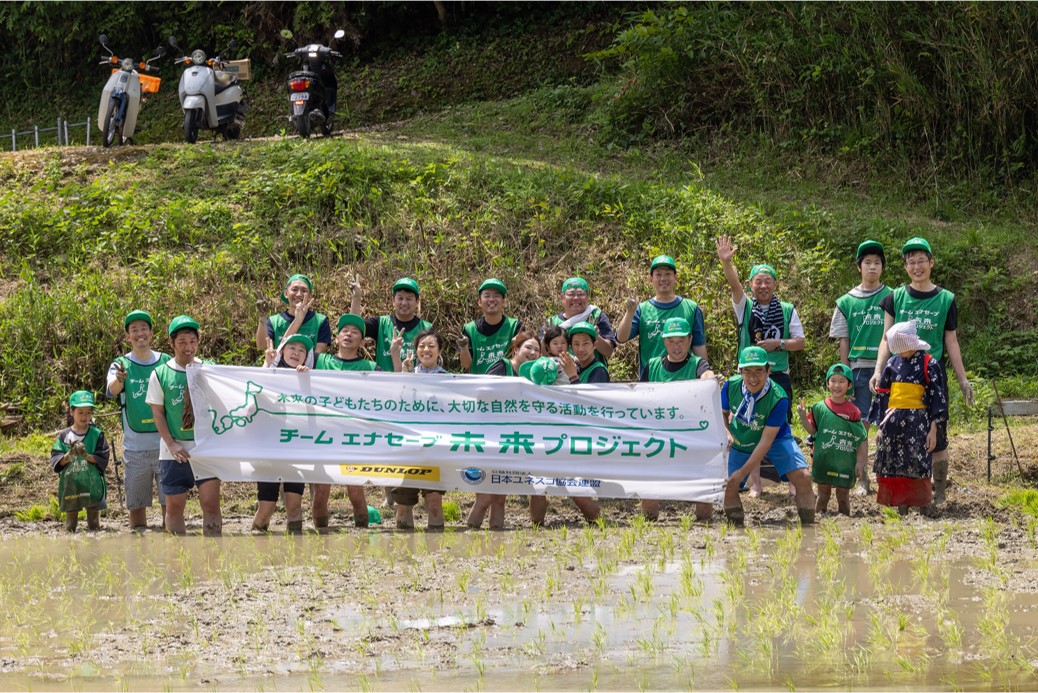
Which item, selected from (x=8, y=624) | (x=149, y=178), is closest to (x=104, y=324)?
(x=149, y=178)

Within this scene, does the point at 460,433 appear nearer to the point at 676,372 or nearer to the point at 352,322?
the point at 352,322

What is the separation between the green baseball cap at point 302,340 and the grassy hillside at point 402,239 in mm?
3848

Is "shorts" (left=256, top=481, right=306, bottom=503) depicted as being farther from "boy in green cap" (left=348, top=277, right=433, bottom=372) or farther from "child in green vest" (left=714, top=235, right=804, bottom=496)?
"child in green vest" (left=714, top=235, right=804, bottom=496)

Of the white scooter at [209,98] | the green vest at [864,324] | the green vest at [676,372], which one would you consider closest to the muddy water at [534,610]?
the green vest at [676,372]

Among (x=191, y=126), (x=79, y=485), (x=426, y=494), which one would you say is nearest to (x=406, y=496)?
(x=426, y=494)

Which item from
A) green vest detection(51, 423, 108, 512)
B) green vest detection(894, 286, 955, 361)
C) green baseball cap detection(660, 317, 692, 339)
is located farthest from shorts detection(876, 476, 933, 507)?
green vest detection(51, 423, 108, 512)

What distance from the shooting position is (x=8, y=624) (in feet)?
22.1

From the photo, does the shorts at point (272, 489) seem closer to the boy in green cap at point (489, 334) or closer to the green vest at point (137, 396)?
the green vest at point (137, 396)

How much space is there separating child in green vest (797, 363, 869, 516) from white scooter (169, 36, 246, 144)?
11.2m

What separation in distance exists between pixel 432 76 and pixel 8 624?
19655mm

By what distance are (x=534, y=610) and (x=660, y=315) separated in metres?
3.44

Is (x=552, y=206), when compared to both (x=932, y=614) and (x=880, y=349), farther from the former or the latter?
(x=932, y=614)

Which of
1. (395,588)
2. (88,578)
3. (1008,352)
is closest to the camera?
(395,588)

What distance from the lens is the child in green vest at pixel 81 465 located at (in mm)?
9453
